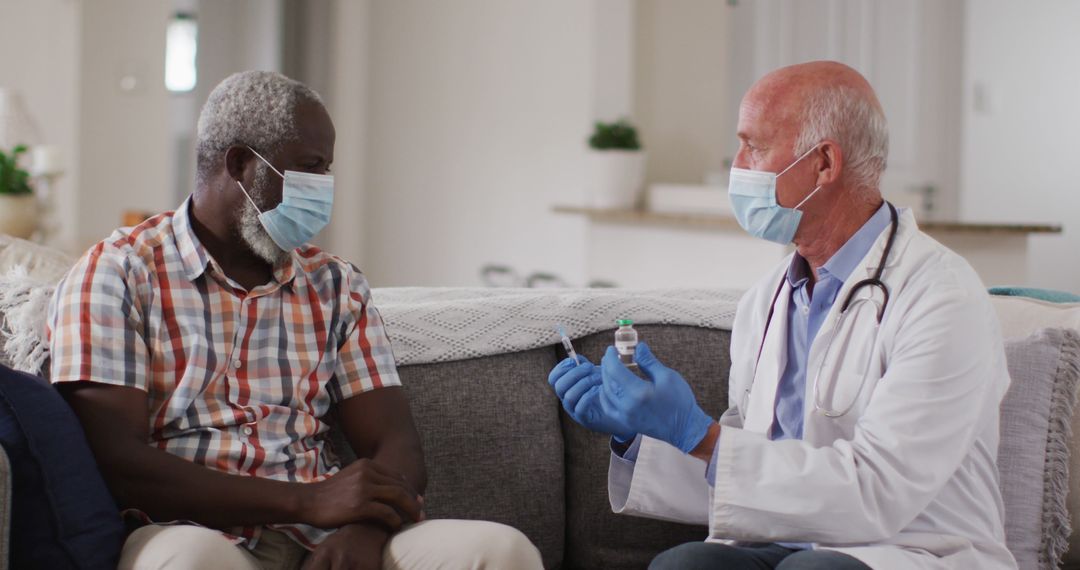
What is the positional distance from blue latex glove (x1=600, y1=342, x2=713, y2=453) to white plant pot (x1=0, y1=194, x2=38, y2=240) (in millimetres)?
2415

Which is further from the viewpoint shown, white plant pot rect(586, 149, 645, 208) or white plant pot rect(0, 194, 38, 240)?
white plant pot rect(586, 149, 645, 208)

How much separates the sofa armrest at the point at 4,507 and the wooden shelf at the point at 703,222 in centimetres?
266

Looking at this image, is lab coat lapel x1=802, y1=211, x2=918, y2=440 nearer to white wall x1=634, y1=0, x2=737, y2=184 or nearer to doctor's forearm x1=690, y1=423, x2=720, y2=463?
doctor's forearm x1=690, y1=423, x2=720, y2=463

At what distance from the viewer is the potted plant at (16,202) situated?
3.38m

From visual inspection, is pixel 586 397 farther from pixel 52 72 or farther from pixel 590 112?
pixel 590 112

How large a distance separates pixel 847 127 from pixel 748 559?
0.63m

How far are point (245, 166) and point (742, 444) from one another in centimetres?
84

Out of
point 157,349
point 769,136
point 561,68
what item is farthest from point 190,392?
point 561,68

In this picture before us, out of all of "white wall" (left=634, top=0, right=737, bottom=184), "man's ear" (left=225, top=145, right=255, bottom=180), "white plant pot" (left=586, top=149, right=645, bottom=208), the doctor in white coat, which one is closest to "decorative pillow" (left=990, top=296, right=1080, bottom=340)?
the doctor in white coat

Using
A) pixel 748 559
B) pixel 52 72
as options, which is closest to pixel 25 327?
pixel 748 559

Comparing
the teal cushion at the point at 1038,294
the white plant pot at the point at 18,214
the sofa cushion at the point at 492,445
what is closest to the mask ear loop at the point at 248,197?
the sofa cushion at the point at 492,445

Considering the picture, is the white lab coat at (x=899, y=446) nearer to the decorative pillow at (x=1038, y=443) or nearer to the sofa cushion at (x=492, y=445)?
the decorative pillow at (x=1038, y=443)

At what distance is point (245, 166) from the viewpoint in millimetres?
1764

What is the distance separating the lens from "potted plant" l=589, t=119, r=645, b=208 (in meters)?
5.68
